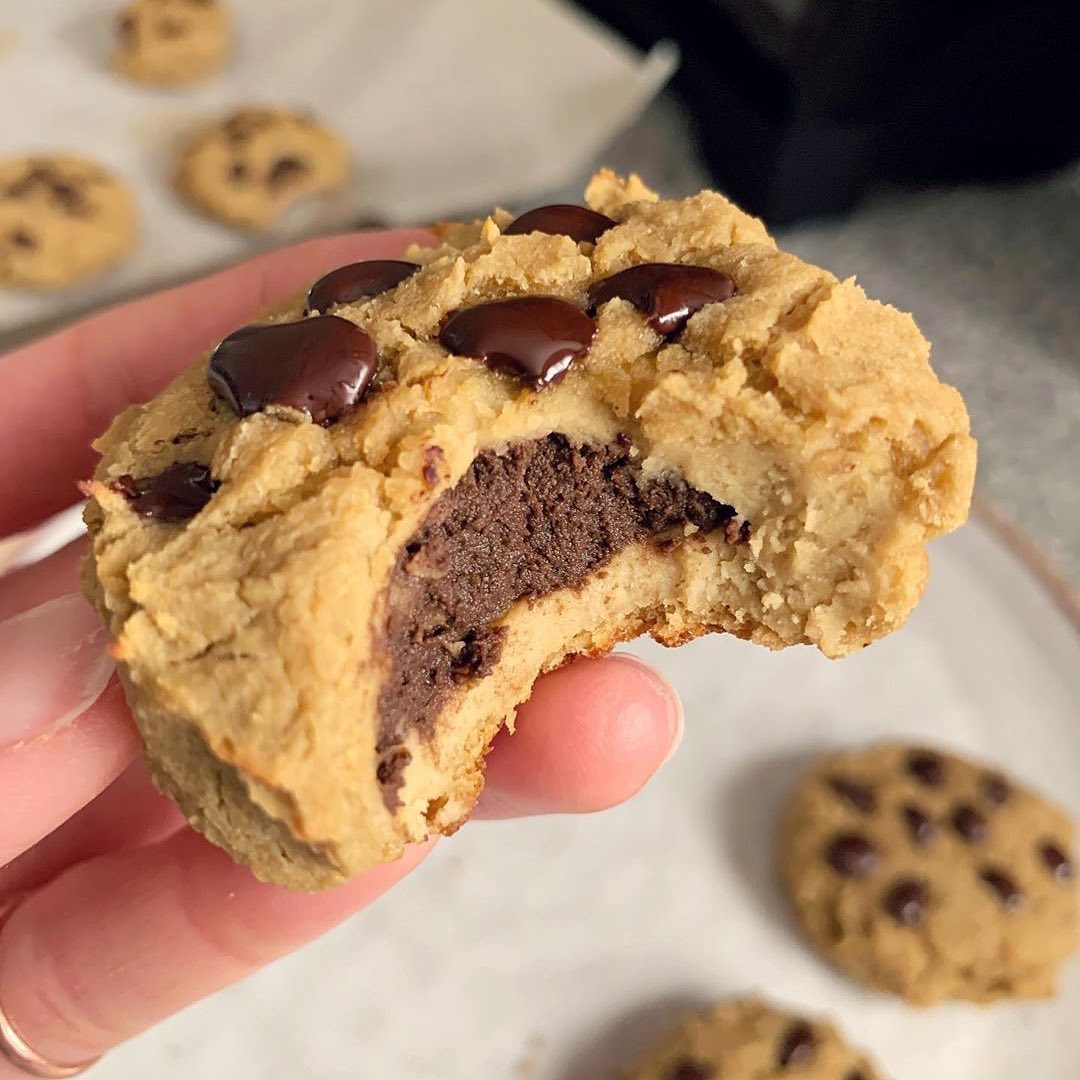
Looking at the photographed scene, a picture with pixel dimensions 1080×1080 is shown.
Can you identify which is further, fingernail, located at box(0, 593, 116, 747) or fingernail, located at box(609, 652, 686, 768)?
fingernail, located at box(609, 652, 686, 768)

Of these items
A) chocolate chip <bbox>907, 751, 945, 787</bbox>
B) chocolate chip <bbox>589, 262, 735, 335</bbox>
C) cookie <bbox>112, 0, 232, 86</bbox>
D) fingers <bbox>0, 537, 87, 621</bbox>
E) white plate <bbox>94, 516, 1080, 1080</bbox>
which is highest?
chocolate chip <bbox>589, 262, 735, 335</bbox>

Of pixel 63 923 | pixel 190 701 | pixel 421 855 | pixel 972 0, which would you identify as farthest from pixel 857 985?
pixel 972 0

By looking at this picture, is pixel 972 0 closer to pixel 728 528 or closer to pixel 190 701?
pixel 728 528

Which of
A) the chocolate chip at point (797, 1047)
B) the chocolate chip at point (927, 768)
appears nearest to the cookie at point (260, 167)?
the chocolate chip at point (927, 768)

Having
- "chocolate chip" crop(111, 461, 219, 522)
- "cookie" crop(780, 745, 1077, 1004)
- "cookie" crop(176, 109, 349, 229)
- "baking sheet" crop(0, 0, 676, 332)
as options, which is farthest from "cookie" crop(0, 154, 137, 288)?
"cookie" crop(780, 745, 1077, 1004)

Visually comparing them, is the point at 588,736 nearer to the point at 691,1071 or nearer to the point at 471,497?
A: the point at 471,497

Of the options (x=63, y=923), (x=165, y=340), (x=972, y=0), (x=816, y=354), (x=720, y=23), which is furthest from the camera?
(x=720, y=23)

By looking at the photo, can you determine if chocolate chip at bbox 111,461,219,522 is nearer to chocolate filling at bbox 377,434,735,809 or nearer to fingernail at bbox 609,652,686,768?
chocolate filling at bbox 377,434,735,809

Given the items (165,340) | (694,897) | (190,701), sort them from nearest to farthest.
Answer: (190,701) < (165,340) < (694,897)
